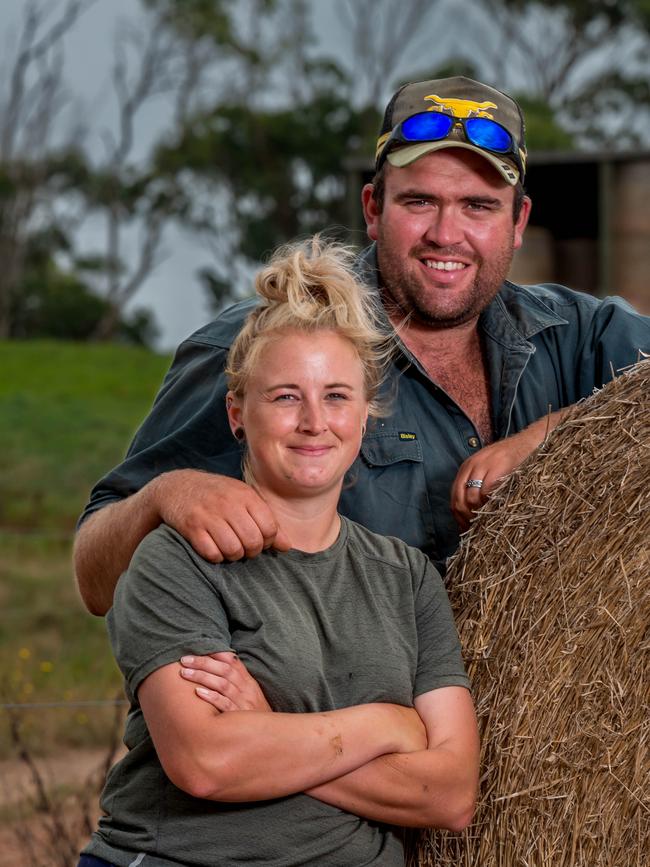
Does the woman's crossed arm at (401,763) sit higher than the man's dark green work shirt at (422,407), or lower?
lower

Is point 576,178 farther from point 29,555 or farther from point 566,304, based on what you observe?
point 566,304

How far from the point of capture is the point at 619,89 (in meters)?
29.0

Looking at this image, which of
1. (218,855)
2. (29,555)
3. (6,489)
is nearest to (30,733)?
(29,555)

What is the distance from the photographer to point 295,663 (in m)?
2.68

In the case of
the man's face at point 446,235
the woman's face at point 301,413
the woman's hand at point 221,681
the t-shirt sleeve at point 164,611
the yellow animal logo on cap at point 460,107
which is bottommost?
the woman's hand at point 221,681

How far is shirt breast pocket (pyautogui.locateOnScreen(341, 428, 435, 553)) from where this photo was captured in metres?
3.44

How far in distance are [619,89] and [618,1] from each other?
1.99m

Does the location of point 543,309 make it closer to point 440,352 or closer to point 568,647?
point 440,352

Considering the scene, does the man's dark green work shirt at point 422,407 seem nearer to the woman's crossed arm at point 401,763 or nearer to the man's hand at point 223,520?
the man's hand at point 223,520

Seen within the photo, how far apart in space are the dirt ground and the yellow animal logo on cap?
2569mm

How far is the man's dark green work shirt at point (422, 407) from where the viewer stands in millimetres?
3436

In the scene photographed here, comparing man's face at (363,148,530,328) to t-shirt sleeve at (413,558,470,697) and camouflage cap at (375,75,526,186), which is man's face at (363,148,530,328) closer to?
camouflage cap at (375,75,526,186)

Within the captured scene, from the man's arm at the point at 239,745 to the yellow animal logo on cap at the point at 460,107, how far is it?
1.64m

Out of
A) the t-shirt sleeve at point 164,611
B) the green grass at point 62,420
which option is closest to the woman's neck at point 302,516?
the t-shirt sleeve at point 164,611
